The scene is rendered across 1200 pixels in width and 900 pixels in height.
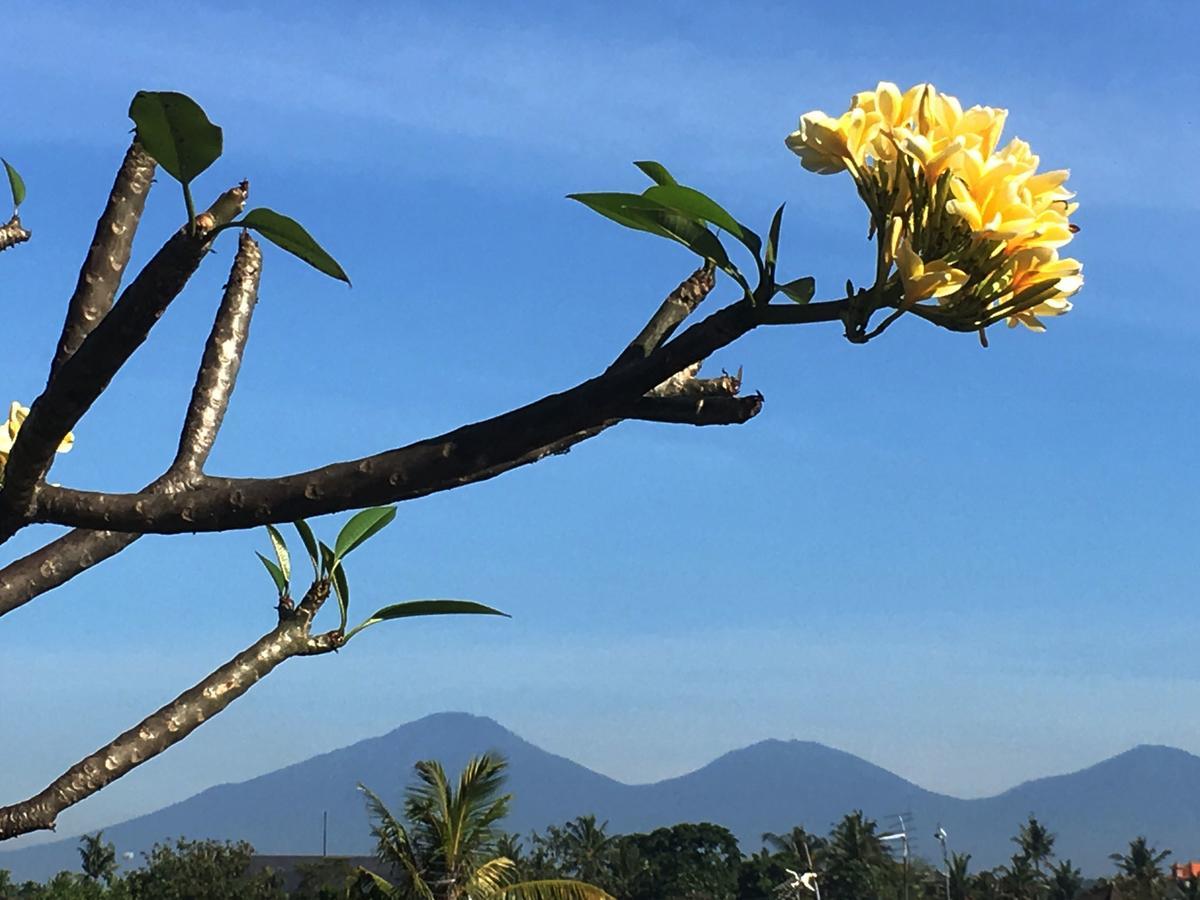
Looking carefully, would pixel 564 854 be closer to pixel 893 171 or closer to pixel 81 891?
pixel 81 891

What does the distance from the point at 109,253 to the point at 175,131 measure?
81 centimetres

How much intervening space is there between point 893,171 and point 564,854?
67.1 meters

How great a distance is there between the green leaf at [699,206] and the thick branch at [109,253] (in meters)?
0.90

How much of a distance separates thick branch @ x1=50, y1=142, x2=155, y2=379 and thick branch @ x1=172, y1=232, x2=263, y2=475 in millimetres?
219

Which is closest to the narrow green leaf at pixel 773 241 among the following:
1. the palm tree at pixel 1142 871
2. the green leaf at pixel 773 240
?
the green leaf at pixel 773 240

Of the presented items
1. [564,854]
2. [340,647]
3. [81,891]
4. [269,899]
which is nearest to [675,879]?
[564,854]

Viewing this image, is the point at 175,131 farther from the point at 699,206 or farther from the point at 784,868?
the point at 784,868

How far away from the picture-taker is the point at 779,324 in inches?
60.6

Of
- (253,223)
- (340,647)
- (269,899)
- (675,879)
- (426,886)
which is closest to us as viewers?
(253,223)

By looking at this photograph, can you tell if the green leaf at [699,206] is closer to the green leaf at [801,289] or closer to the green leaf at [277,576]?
the green leaf at [801,289]

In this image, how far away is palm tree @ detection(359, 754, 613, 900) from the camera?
18.0 metres

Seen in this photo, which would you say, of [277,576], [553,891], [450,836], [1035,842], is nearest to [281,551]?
[277,576]

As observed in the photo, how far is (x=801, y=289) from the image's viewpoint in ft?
5.12

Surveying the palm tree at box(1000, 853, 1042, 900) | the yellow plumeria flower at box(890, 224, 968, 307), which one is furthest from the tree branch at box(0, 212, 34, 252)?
the palm tree at box(1000, 853, 1042, 900)
